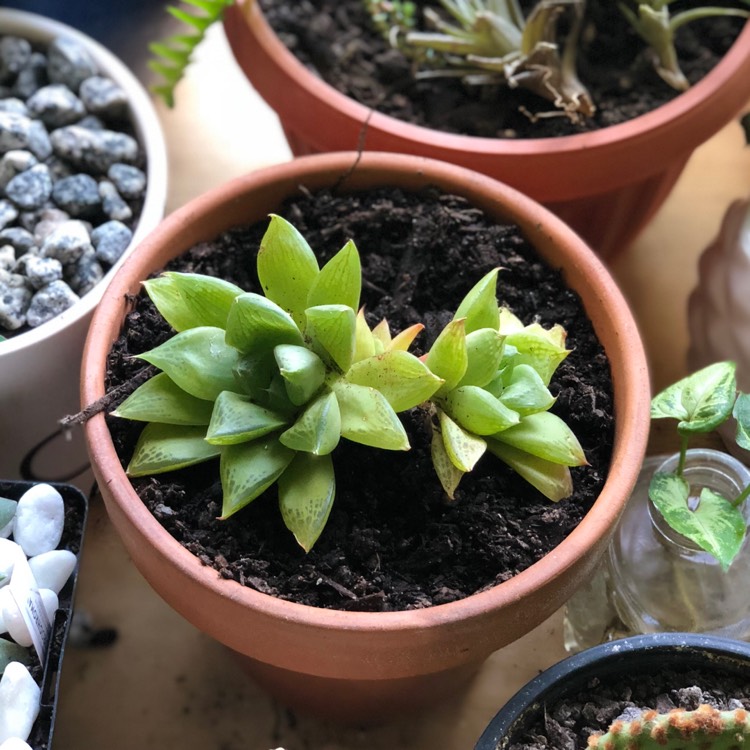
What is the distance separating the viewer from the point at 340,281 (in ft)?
2.39

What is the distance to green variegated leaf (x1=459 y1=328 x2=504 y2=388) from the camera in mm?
717

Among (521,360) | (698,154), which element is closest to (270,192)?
(521,360)

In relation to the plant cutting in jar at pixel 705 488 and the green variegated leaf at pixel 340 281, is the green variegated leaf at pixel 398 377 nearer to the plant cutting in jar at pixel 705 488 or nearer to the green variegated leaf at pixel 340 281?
the green variegated leaf at pixel 340 281

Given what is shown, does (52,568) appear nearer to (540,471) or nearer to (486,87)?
(540,471)

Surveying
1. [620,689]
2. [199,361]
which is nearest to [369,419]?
[199,361]

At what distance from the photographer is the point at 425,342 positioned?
32.9 inches

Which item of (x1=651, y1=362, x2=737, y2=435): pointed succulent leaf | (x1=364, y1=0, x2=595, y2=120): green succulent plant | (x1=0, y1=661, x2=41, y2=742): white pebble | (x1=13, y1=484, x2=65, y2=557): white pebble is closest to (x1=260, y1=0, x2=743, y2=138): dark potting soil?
(x1=364, y1=0, x2=595, y2=120): green succulent plant

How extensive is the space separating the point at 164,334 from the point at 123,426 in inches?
3.8

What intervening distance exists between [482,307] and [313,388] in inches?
6.2

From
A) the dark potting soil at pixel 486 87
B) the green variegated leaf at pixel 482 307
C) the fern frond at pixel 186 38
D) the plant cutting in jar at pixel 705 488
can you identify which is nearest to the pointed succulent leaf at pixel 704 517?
the plant cutting in jar at pixel 705 488

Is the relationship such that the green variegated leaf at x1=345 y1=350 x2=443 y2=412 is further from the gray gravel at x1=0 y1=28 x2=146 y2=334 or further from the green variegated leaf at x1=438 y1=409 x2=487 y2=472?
the gray gravel at x1=0 y1=28 x2=146 y2=334

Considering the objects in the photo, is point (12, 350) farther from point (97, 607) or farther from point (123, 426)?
point (97, 607)

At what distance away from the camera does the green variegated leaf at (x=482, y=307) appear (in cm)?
76

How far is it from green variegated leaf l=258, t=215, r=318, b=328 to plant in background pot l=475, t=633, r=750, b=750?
336 mm
